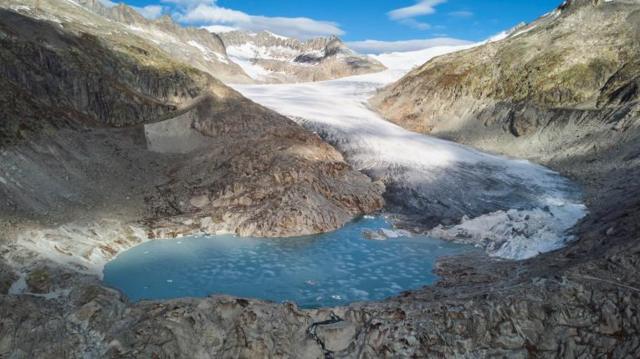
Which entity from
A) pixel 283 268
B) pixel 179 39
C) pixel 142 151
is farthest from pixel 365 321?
pixel 179 39

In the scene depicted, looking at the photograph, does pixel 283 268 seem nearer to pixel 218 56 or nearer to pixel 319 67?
pixel 218 56

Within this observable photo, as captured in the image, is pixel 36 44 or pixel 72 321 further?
pixel 36 44

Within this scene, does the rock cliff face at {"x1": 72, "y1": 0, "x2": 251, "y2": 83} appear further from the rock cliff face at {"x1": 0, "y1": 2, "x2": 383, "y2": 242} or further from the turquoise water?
the turquoise water

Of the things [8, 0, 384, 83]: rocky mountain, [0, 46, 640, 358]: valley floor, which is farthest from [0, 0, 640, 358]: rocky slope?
[8, 0, 384, 83]: rocky mountain

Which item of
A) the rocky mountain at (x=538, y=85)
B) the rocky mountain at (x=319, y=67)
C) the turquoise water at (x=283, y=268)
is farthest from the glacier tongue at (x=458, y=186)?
the rocky mountain at (x=319, y=67)

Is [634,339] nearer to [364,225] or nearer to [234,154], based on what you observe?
[364,225]

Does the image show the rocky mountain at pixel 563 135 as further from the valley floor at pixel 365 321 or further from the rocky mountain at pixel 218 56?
the rocky mountain at pixel 218 56

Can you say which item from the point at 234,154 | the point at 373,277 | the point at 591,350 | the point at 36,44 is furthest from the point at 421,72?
the point at 591,350
